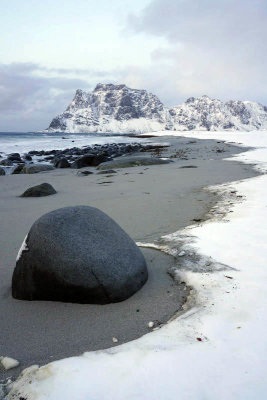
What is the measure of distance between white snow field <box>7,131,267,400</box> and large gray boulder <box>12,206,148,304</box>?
1.75 feet

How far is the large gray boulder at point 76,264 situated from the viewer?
2441 millimetres

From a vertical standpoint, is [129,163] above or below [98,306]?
above

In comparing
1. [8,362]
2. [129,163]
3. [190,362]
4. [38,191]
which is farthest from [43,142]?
[190,362]

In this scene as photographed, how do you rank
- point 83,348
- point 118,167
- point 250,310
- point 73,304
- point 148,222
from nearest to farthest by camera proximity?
point 83,348 < point 250,310 < point 73,304 < point 148,222 < point 118,167

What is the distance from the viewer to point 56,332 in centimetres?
216

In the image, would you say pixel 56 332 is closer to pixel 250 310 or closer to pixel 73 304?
pixel 73 304

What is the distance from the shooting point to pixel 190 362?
5.62 feet

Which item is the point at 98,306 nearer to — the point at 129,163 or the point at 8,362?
the point at 8,362

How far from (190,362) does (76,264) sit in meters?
1.10

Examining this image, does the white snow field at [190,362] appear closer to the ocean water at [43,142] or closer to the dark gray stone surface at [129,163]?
the dark gray stone surface at [129,163]

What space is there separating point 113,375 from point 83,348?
1.19 feet

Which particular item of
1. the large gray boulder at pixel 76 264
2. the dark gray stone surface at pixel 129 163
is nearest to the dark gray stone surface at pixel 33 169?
the dark gray stone surface at pixel 129 163

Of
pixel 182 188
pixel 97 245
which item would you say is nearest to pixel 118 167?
pixel 182 188

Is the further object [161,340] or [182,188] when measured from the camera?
[182,188]
